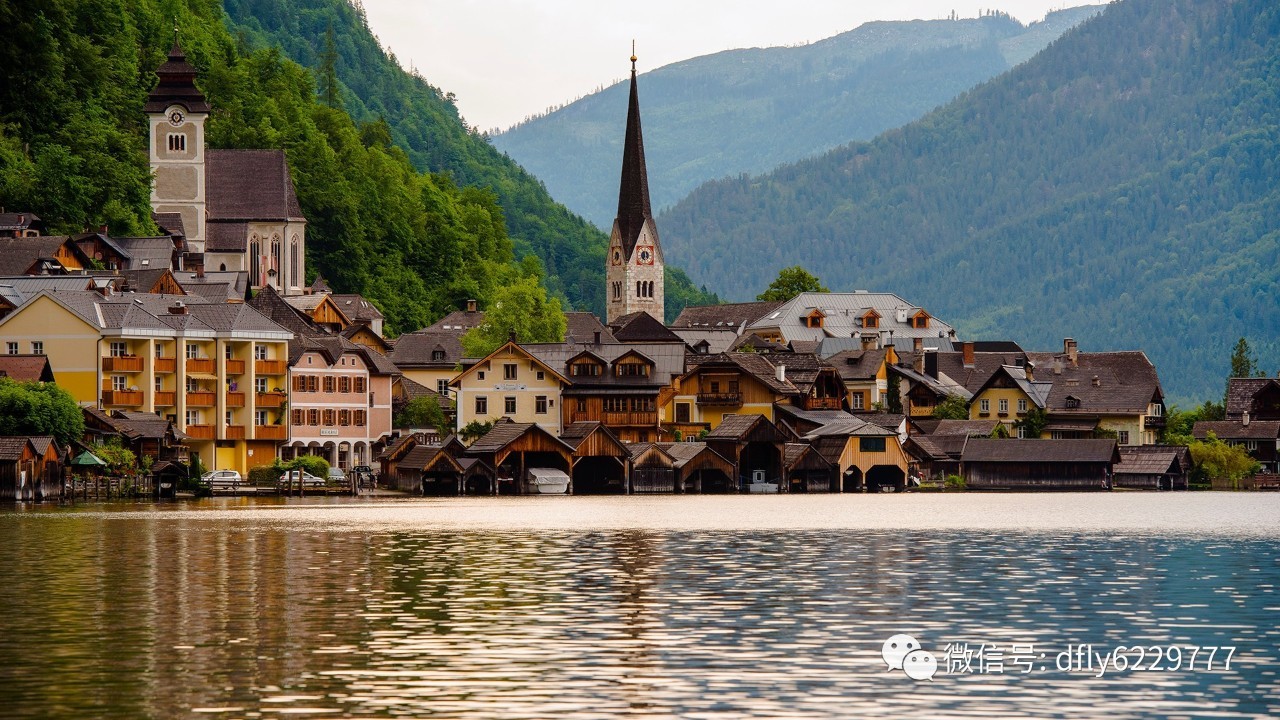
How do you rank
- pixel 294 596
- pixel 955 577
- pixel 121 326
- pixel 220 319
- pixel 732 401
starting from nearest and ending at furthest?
pixel 294 596 → pixel 955 577 → pixel 121 326 → pixel 220 319 → pixel 732 401

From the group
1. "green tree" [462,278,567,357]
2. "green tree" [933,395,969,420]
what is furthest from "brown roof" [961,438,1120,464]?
"green tree" [462,278,567,357]

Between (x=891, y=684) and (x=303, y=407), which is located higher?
(x=303, y=407)

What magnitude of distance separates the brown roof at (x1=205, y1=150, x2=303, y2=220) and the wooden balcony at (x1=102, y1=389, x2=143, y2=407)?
50938mm

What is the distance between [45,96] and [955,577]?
10906 cm

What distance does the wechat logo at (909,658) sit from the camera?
2720 centimetres

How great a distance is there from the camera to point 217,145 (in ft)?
548

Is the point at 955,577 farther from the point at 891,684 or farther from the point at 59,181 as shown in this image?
the point at 59,181

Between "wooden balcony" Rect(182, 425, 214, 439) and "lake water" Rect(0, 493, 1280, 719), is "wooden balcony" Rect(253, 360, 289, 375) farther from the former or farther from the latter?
"lake water" Rect(0, 493, 1280, 719)

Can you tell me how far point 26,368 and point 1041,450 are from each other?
62939 mm

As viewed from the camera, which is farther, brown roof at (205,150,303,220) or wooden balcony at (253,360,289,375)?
brown roof at (205,150,303,220)

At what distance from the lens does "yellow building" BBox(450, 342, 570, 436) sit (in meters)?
113

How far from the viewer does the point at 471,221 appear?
192m

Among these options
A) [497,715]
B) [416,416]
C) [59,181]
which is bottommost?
[497,715]

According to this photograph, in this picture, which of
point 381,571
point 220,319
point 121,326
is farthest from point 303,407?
point 381,571
